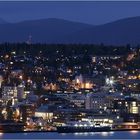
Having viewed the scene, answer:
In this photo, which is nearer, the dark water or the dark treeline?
the dark water

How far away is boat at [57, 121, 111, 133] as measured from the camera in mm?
38850

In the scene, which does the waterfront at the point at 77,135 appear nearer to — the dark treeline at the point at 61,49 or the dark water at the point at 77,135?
the dark water at the point at 77,135

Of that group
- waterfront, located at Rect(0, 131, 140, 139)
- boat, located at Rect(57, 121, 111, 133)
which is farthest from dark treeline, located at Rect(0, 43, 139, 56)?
waterfront, located at Rect(0, 131, 140, 139)

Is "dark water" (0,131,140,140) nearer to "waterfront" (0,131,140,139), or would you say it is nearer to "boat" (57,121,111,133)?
A: "waterfront" (0,131,140,139)

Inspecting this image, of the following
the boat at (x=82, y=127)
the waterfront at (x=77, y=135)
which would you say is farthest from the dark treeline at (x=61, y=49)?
the waterfront at (x=77, y=135)

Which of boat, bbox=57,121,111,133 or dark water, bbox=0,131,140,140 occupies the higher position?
boat, bbox=57,121,111,133

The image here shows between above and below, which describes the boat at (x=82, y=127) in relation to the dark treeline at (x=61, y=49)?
below

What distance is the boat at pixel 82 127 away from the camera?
3885 cm

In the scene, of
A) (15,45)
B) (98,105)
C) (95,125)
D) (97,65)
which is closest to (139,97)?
(98,105)

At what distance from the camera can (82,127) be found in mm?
Result: 39531

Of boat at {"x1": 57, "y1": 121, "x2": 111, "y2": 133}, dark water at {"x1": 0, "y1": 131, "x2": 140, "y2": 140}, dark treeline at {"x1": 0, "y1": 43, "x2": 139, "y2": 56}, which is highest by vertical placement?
dark treeline at {"x1": 0, "y1": 43, "x2": 139, "y2": 56}

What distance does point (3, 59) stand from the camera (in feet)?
175

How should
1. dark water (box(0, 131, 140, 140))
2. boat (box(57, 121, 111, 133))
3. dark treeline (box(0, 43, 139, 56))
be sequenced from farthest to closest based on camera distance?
1. dark treeline (box(0, 43, 139, 56))
2. boat (box(57, 121, 111, 133))
3. dark water (box(0, 131, 140, 140))

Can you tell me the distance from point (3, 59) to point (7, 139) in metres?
19.9
